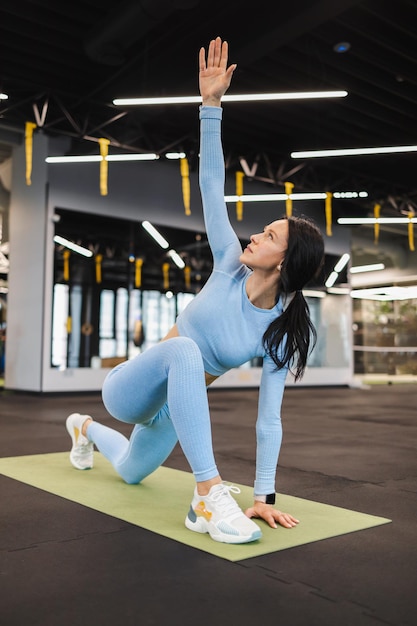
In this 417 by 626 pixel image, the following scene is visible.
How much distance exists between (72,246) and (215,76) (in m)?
6.26

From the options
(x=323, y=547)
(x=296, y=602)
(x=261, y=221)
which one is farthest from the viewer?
(x=261, y=221)

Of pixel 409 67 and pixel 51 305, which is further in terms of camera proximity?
pixel 51 305

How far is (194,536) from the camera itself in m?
1.47

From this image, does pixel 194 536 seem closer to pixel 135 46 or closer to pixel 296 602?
pixel 296 602

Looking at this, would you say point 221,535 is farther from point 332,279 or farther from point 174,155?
point 332,279

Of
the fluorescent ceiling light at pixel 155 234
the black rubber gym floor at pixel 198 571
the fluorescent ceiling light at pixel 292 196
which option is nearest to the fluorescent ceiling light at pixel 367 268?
the fluorescent ceiling light at pixel 292 196

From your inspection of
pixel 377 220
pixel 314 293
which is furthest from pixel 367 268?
pixel 377 220

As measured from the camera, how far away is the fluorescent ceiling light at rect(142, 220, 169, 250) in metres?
8.41

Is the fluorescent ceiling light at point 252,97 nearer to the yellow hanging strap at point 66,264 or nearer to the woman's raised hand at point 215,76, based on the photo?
the yellow hanging strap at point 66,264

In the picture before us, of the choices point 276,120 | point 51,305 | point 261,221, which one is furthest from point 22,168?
point 261,221

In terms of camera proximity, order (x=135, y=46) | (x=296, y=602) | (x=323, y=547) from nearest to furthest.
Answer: (x=296, y=602) < (x=323, y=547) < (x=135, y=46)

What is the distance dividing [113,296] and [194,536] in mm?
6751

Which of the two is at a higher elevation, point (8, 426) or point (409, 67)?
point (409, 67)

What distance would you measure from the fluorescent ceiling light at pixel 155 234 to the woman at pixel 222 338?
682 centimetres
